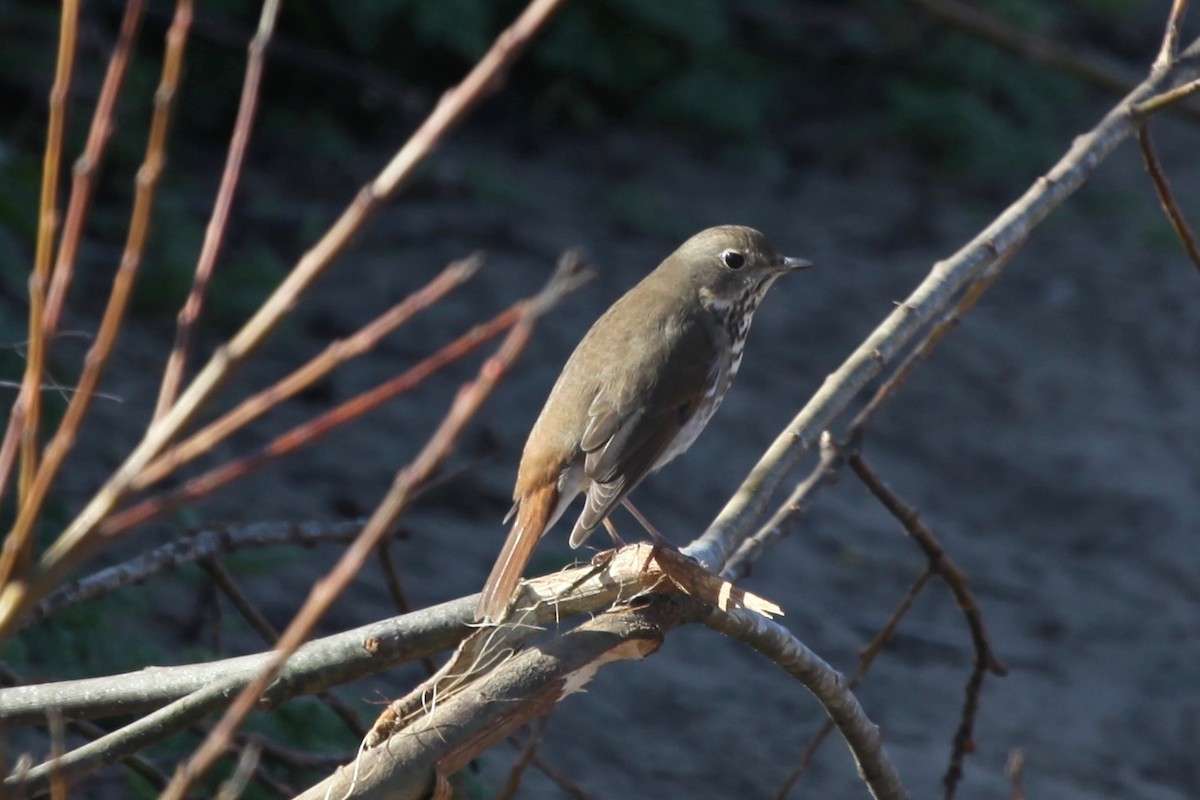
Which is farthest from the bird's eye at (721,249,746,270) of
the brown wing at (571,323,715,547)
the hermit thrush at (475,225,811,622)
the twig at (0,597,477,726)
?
the twig at (0,597,477,726)

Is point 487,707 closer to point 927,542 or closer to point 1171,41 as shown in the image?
point 927,542

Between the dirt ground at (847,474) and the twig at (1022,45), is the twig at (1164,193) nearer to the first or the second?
the twig at (1022,45)

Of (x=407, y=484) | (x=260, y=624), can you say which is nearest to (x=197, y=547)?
(x=260, y=624)

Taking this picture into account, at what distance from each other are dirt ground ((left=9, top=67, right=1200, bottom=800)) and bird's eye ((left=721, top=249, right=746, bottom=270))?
810mm

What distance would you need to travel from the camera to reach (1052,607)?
6.25m

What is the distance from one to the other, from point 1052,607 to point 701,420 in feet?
10.3

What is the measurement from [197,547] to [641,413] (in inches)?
40.2

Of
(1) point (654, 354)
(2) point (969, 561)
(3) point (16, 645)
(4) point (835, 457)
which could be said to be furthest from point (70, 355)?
(2) point (969, 561)

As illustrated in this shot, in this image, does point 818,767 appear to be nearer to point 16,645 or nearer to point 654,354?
point 654,354

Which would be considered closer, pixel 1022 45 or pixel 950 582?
pixel 950 582

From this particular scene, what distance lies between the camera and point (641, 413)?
11.4 feet

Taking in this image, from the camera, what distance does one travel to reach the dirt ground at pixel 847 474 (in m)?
5.26

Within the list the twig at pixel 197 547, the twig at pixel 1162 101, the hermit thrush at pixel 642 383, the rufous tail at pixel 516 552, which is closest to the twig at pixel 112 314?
the rufous tail at pixel 516 552

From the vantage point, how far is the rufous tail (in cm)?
246
